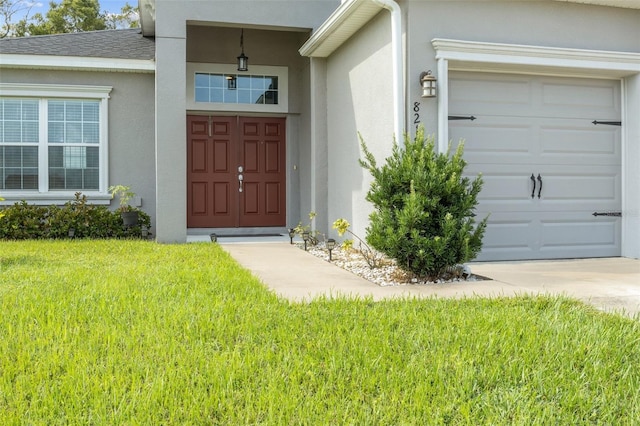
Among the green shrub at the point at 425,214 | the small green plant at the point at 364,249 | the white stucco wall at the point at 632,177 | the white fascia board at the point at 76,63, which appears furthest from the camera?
the white fascia board at the point at 76,63

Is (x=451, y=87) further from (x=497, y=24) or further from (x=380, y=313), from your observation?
(x=380, y=313)

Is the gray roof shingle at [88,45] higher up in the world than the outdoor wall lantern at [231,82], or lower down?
higher up

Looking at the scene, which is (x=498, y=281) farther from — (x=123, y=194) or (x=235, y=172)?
(x=123, y=194)

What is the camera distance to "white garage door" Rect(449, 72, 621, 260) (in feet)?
22.9

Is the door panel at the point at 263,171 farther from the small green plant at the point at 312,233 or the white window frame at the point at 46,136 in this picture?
the white window frame at the point at 46,136

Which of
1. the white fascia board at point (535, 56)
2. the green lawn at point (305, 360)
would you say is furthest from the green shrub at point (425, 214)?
the white fascia board at point (535, 56)

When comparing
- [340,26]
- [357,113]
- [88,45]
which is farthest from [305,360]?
[88,45]

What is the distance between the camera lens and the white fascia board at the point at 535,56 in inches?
255

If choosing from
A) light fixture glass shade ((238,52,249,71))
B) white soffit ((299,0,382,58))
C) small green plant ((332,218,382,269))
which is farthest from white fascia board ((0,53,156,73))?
small green plant ((332,218,382,269))

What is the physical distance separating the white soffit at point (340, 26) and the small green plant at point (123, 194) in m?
3.93

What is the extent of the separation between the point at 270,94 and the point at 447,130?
535 cm

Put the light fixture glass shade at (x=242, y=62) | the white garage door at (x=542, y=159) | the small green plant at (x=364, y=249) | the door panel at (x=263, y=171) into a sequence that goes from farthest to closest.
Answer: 1. the door panel at (x=263, y=171)
2. the light fixture glass shade at (x=242, y=62)
3. the white garage door at (x=542, y=159)
4. the small green plant at (x=364, y=249)

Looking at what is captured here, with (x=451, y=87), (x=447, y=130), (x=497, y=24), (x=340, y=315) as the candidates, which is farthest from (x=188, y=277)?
(x=497, y=24)

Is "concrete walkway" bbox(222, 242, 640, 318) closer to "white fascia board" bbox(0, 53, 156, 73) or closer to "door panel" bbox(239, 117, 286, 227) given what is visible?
"door panel" bbox(239, 117, 286, 227)
